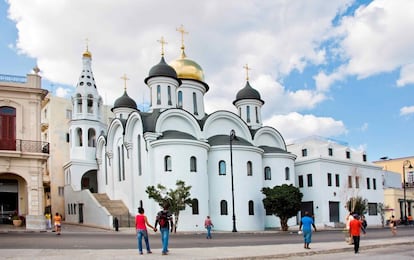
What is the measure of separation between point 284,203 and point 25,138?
20.9 m

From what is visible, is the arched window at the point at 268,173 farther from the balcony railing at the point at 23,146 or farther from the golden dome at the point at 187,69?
the balcony railing at the point at 23,146

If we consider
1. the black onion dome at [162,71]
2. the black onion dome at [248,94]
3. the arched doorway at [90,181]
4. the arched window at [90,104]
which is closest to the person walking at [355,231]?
the black onion dome at [162,71]

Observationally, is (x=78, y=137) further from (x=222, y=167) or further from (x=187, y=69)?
(x=222, y=167)

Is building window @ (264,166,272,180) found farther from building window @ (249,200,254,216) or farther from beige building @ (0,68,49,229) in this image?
beige building @ (0,68,49,229)

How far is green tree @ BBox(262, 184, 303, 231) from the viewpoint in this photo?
124ft

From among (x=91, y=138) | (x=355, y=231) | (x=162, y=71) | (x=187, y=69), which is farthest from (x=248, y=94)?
(x=355, y=231)

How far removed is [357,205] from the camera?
45594 mm

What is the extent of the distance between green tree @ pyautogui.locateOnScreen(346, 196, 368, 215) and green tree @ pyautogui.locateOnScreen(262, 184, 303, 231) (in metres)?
9.88

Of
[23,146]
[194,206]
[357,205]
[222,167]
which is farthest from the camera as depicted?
[357,205]

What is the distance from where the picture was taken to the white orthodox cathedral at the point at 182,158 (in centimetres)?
3741

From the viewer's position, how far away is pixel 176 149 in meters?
36.9

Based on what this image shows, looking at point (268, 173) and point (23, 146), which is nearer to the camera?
point (23, 146)

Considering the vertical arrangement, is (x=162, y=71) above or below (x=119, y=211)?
above

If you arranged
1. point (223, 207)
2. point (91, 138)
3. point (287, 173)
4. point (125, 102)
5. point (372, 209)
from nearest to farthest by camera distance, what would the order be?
point (223, 207) < point (287, 173) < point (372, 209) < point (91, 138) < point (125, 102)
